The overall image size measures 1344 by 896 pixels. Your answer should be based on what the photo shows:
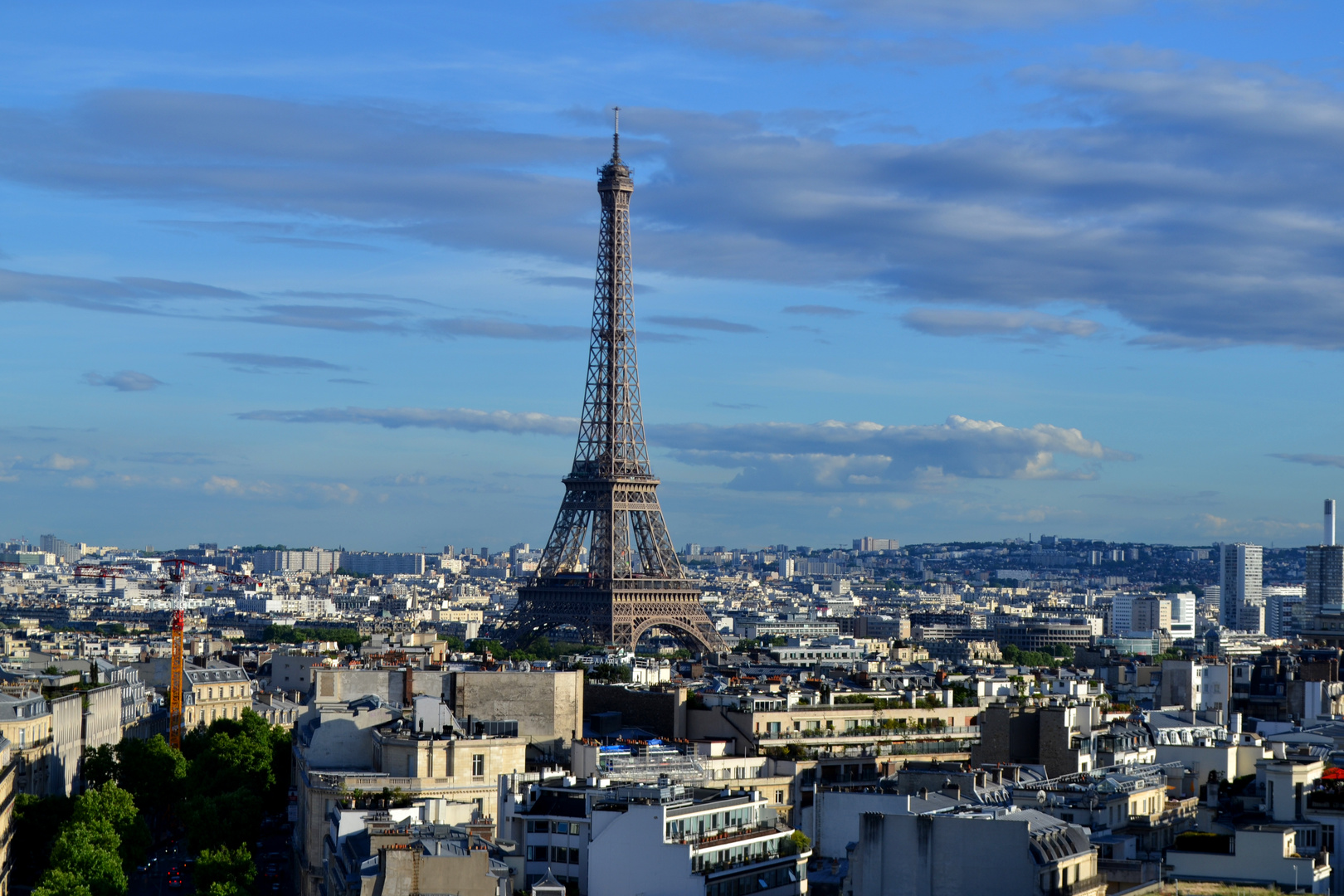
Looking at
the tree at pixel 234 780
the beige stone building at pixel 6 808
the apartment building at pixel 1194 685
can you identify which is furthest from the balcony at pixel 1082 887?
the apartment building at pixel 1194 685

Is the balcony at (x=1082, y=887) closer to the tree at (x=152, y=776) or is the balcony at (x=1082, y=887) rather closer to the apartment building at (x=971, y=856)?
the apartment building at (x=971, y=856)

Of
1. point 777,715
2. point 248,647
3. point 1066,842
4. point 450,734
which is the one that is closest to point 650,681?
point 777,715

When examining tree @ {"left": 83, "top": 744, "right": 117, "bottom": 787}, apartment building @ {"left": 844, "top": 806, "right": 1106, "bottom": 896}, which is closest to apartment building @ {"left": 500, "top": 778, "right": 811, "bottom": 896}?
apartment building @ {"left": 844, "top": 806, "right": 1106, "bottom": 896}

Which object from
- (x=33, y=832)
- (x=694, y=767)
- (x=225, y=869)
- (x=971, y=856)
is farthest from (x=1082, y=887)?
(x=33, y=832)

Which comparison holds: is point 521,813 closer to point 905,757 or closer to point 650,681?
point 905,757

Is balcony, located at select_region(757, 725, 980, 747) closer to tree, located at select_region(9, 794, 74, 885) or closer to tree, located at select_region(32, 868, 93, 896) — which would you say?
tree, located at select_region(9, 794, 74, 885)
